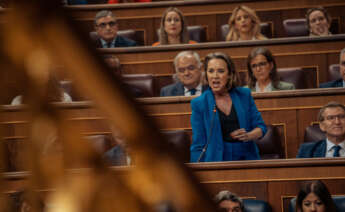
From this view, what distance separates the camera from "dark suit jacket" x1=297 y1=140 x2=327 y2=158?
4.52 feet

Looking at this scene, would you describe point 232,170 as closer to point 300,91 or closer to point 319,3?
point 300,91

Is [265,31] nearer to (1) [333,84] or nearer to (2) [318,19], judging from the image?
(2) [318,19]

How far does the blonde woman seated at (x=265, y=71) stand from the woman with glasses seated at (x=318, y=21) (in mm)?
377

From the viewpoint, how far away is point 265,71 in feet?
5.64

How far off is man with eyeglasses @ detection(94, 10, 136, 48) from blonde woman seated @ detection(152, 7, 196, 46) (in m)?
0.17

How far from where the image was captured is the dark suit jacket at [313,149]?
1.38 metres

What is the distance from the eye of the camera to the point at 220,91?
1.42 meters

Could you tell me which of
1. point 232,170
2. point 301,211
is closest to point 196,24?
point 232,170

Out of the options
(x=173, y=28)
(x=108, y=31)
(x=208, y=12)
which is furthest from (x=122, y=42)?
(x=208, y=12)

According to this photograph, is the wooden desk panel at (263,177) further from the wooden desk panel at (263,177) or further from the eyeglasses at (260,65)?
the eyeglasses at (260,65)

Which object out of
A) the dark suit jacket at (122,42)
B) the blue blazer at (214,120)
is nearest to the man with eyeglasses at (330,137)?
the blue blazer at (214,120)

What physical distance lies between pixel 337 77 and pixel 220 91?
0.60m

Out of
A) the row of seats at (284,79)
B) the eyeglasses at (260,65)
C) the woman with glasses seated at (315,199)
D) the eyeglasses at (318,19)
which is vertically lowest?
the woman with glasses seated at (315,199)

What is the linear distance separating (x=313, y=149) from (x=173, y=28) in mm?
831
